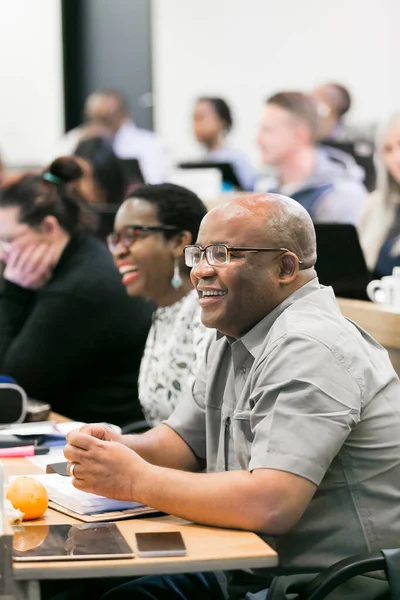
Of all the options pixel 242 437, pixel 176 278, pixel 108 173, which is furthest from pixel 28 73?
pixel 242 437

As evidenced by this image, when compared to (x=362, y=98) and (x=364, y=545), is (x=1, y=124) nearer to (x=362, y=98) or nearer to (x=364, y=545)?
(x=362, y=98)

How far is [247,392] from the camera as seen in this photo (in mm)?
1919

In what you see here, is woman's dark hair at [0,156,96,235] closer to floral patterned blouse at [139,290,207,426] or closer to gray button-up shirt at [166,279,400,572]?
floral patterned blouse at [139,290,207,426]

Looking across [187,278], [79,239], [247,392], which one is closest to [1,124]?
[79,239]

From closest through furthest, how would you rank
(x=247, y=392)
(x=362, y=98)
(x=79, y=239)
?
1. (x=247, y=392)
2. (x=79, y=239)
3. (x=362, y=98)

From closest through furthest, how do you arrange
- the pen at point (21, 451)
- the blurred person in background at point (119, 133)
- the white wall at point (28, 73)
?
the pen at point (21, 451) → the blurred person in background at point (119, 133) → the white wall at point (28, 73)

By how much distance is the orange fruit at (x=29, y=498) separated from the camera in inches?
70.6

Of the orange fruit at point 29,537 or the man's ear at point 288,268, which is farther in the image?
the man's ear at point 288,268

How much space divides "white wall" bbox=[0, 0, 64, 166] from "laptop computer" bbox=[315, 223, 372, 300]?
290 inches

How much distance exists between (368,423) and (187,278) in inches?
41.9

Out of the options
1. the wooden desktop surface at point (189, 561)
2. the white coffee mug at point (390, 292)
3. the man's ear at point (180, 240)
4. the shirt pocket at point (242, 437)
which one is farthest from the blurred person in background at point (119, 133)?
the wooden desktop surface at point (189, 561)

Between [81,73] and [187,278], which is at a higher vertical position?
[187,278]

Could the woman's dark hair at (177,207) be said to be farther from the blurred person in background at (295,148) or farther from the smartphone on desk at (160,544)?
the blurred person in background at (295,148)

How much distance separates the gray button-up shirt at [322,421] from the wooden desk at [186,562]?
0.45ft
